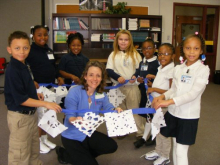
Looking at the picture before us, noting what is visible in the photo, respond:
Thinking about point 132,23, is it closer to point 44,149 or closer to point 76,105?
point 44,149

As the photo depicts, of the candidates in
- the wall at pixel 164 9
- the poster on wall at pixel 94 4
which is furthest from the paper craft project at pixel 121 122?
the wall at pixel 164 9

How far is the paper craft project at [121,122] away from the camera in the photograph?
192 cm

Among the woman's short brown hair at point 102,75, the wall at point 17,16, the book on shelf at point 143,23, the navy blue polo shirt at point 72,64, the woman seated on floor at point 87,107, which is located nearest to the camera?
the woman seated on floor at point 87,107

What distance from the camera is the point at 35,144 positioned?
7.13 ft

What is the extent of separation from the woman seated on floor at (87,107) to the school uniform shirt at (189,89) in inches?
27.7

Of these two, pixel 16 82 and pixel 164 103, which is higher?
pixel 16 82

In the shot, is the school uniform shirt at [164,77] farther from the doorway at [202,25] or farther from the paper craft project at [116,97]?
the doorway at [202,25]

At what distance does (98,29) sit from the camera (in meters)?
7.30

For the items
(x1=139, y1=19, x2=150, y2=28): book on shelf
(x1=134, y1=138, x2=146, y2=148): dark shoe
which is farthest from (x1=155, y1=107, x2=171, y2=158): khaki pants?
(x1=139, y1=19, x2=150, y2=28): book on shelf

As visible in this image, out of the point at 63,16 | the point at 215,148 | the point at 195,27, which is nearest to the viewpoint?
the point at 215,148

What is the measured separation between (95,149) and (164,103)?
892mm

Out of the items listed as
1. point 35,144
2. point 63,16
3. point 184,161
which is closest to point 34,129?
point 35,144

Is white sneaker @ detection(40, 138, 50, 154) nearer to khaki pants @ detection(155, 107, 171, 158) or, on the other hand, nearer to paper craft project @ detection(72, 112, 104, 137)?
paper craft project @ detection(72, 112, 104, 137)

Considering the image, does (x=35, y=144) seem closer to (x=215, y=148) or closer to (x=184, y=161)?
(x=184, y=161)
